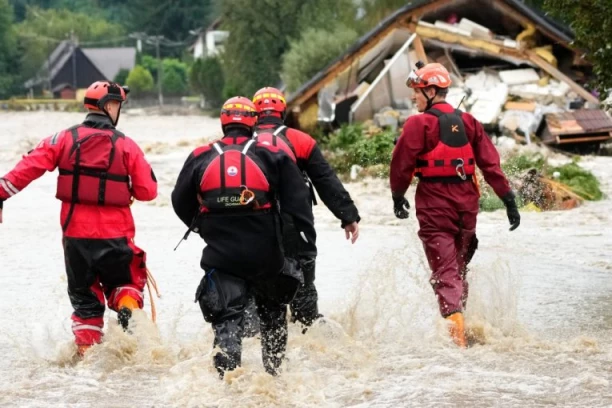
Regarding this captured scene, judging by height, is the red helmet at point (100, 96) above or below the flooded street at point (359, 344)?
above

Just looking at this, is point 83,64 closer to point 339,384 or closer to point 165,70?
point 165,70

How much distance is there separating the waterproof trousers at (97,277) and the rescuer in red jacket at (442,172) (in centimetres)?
190

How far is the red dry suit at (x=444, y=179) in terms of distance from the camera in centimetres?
827

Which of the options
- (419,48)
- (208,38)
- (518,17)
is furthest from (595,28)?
(208,38)

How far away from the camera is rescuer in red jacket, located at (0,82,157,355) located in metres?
7.96

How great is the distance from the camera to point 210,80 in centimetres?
8350

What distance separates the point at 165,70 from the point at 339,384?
103 m

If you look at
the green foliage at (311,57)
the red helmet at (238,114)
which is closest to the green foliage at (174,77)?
the green foliage at (311,57)

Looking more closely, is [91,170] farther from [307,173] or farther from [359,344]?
[359,344]

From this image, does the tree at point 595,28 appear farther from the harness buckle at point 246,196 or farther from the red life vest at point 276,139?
the harness buckle at point 246,196

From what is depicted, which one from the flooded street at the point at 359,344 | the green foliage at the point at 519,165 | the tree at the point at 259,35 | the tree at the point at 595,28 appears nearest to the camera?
the flooded street at the point at 359,344

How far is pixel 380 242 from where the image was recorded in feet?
50.2

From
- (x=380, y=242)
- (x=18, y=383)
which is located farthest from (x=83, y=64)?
(x=18, y=383)

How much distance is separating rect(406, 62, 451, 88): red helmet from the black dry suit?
5.66 feet
